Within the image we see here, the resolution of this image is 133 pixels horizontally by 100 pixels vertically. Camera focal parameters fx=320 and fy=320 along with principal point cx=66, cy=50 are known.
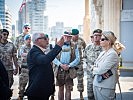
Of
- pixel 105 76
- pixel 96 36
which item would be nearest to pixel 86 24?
pixel 96 36

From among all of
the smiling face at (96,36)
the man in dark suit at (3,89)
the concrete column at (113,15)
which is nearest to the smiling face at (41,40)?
the man in dark suit at (3,89)

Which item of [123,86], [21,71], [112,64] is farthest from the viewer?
[123,86]

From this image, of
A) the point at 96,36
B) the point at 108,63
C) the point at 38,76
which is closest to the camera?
the point at 38,76

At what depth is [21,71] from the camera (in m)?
7.45

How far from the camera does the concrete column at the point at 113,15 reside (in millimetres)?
12250

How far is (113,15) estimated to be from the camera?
1240cm

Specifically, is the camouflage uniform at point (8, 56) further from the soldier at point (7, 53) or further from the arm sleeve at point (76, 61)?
the arm sleeve at point (76, 61)

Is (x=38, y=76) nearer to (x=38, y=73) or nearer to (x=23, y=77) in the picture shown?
(x=38, y=73)

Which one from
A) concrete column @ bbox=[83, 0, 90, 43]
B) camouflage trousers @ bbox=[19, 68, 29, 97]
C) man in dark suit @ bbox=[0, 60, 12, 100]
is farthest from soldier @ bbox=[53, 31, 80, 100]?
concrete column @ bbox=[83, 0, 90, 43]

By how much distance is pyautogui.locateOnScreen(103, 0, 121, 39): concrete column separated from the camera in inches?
482

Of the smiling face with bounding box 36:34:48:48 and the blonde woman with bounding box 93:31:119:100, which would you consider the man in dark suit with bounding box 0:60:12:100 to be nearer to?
the smiling face with bounding box 36:34:48:48

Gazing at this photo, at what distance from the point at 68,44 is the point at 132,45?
554 cm

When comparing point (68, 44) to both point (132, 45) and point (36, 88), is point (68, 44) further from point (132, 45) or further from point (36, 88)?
point (132, 45)

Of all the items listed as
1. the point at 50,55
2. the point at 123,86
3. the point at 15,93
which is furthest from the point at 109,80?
the point at 123,86
